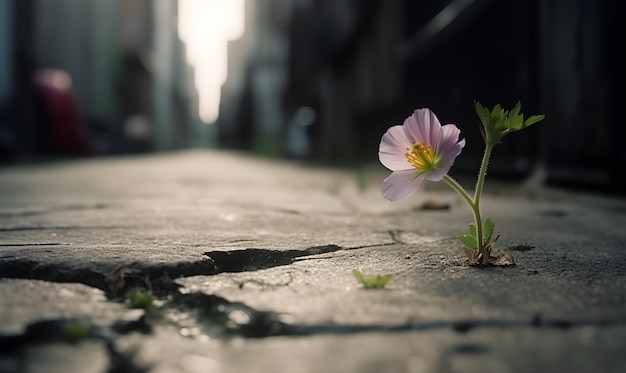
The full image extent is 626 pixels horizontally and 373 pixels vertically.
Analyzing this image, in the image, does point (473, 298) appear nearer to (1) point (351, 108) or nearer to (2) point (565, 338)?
(2) point (565, 338)

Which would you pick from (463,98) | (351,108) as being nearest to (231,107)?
(351,108)

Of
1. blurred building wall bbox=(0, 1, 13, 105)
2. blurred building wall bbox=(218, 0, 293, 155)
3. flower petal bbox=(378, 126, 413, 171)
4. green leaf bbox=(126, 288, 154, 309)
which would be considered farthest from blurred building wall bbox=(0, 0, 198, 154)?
green leaf bbox=(126, 288, 154, 309)

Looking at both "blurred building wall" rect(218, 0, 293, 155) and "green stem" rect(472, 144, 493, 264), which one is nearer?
"green stem" rect(472, 144, 493, 264)

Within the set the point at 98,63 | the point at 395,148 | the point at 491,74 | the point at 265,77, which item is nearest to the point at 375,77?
the point at 491,74

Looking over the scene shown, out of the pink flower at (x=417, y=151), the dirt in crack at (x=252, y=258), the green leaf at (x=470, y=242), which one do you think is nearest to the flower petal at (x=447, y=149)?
the pink flower at (x=417, y=151)


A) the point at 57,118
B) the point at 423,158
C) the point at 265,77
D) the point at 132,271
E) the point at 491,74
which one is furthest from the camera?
the point at 265,77

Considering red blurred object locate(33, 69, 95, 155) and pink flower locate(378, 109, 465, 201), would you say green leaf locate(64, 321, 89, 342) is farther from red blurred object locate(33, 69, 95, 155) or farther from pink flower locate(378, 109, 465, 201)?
red blurred object locate(33, 69, 95, 155)

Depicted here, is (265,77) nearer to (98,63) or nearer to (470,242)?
(98,63)
